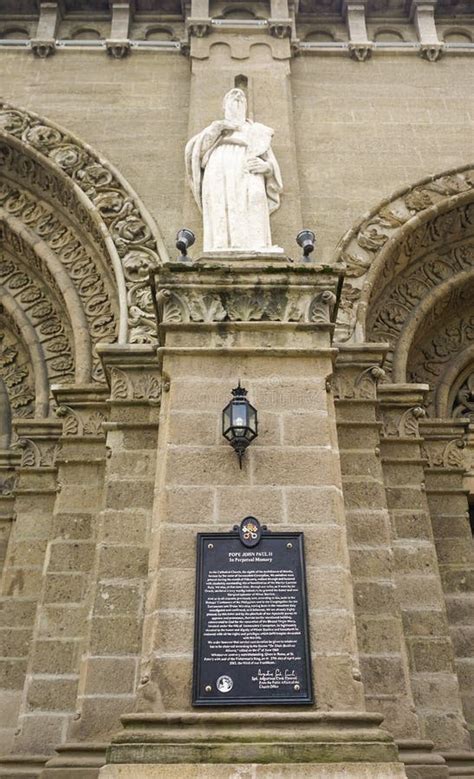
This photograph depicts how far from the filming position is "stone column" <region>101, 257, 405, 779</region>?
4457 millimetres

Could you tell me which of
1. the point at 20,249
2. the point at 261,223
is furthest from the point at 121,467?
the point at 20,249

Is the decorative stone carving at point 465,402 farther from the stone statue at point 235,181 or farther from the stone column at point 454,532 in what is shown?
the stone statue at point 235,181

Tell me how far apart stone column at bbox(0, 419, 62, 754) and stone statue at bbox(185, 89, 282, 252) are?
2.86 m

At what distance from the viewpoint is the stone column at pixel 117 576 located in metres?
5.88

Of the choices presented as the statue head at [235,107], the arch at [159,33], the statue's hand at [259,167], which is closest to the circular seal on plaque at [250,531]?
the statue's hand at [259,167]

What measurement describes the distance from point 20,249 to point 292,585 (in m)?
6.51

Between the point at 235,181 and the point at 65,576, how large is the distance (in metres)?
4.31

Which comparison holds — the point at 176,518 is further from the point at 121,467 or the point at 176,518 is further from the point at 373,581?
the point at 373,581

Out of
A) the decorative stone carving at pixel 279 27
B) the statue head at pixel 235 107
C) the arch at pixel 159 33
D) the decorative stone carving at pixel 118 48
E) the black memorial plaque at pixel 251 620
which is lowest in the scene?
the black memorial plaque at pixel 251 620

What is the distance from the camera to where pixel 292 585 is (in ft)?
16.9

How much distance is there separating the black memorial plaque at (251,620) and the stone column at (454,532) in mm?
3087

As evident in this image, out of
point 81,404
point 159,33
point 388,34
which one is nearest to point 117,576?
point 81,404

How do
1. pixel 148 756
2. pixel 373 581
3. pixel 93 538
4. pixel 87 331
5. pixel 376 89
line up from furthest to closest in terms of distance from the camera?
pixel 376 89 < pixel 87 331 < pixel 93 538 < pixel 373 581 < pixel 148 756

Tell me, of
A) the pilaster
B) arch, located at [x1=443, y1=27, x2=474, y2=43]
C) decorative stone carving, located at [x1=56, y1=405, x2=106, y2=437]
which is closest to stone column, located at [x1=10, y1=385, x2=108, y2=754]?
decorative stone carving, located at [x1=56, y1=405, x2=106, y2=437]
